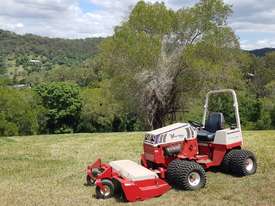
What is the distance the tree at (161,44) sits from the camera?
80.1 ft

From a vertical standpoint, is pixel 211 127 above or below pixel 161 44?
below

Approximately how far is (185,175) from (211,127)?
5.74 feet

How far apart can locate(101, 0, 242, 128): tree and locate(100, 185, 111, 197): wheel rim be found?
1704 cm

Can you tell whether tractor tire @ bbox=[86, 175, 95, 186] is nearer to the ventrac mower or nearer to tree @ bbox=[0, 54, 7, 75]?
the ventrac mower

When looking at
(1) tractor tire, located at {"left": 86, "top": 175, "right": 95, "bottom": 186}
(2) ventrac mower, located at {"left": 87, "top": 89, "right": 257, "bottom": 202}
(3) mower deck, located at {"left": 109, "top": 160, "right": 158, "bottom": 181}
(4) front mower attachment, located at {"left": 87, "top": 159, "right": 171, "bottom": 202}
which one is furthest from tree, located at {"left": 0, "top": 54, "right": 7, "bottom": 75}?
(4) front mower attachment, located at {"left": 87, "top": 159, "right": 171, "bottom": 202}

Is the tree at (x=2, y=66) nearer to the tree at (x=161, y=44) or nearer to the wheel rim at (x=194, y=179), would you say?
the tree at (x=161, y=44)

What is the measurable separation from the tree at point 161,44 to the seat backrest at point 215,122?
1513 centimetres

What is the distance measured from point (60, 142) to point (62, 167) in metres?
4.95

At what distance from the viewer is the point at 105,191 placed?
7766 mm

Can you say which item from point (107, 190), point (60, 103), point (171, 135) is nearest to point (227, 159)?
point (171, 135)

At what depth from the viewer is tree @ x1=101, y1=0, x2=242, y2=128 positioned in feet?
80.1

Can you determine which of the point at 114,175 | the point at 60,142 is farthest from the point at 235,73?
the point at 114,175

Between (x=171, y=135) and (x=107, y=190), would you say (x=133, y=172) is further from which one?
(x=171, y=135)

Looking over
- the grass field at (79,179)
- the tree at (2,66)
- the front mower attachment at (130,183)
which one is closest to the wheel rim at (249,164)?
the grass field at (79,179)
